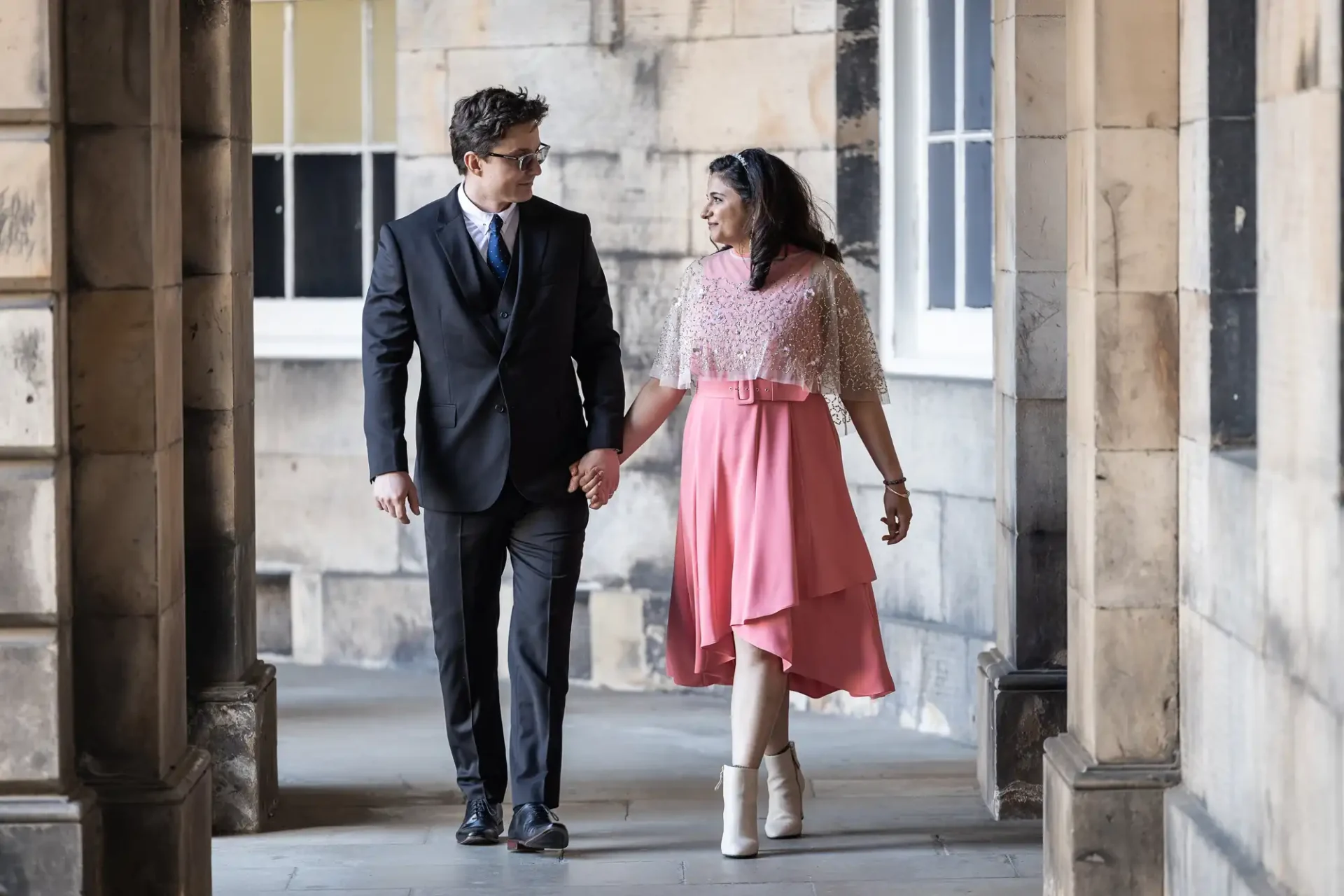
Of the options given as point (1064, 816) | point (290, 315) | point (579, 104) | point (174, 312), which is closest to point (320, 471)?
point (290, 315)

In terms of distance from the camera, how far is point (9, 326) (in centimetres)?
421

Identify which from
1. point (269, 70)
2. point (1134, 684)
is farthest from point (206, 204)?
point (269, 70)

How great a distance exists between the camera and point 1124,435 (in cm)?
448

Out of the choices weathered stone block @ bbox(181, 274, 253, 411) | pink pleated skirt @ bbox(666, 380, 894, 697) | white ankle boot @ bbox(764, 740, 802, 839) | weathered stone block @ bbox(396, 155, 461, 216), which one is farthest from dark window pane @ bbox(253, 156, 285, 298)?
white ankle boot @ bbox(764, 740, 802, 839)

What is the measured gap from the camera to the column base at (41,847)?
4238 millimetres

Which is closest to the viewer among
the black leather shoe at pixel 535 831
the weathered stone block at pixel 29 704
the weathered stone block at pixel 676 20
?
the weathered stone block at pixel 29 704

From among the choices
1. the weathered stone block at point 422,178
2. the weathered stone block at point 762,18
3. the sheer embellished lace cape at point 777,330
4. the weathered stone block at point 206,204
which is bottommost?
the sheer embellished lace cape at point 777,330

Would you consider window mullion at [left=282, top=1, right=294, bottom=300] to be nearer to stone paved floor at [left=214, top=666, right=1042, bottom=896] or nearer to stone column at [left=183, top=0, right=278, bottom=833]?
stone paved floor at [left=214, top=666, right=1042, bottom=896]

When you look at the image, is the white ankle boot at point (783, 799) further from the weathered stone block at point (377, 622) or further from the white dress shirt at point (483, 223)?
the weathered stone block at point (377, 622)

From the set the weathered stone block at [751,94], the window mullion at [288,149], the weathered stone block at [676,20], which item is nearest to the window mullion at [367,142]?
the window mullion at [288,149]

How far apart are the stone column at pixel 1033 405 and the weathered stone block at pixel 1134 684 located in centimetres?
123

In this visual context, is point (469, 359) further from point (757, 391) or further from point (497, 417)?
point (757, 391)

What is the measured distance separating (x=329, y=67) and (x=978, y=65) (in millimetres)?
2953

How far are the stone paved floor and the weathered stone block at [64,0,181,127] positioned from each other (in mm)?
1981
